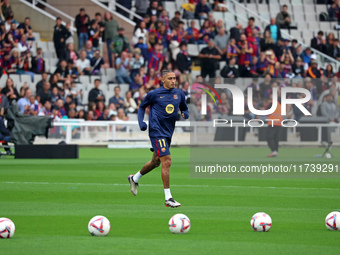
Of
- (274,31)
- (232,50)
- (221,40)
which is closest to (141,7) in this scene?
(221,40)

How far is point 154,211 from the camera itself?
38.7 feet

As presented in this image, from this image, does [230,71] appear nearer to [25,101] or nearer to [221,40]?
[221,40]

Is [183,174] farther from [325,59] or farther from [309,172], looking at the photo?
[325,59]

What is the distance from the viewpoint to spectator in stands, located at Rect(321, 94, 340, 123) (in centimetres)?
2804

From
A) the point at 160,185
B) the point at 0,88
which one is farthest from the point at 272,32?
the point at 160,185

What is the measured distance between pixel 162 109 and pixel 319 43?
26392 millimetres

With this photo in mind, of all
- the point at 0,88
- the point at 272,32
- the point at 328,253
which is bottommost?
the point at 328,253

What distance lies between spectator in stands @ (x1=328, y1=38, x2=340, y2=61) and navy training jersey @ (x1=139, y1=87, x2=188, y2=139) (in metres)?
26.1

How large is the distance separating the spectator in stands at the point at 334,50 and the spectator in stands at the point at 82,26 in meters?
12.1

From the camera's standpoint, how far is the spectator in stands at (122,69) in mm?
33531

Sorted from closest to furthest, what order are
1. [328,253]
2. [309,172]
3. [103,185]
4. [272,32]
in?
1. [328,253]
2. [103,185]
3. [309,172]
4. [272,32]

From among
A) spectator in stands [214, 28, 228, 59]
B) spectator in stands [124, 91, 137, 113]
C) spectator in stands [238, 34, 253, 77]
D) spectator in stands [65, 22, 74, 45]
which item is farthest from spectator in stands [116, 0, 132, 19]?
spectator in stands [124, 91, 137, 113]

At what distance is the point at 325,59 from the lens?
3806cm

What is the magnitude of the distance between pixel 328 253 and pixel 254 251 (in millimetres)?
753
